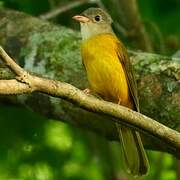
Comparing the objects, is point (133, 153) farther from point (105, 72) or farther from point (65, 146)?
point (65, 146)

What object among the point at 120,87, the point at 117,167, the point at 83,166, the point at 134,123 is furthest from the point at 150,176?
the point at 134,123

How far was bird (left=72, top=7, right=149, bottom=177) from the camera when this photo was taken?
464 centimetres

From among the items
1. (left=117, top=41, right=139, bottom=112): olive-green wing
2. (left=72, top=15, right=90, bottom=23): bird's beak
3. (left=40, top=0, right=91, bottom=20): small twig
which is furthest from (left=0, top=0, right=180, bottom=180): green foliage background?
(left=117, top=41, right=139, bottom=112): olive-green wing

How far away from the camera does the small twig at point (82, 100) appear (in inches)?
125

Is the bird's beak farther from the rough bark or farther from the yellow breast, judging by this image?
the yellow breast

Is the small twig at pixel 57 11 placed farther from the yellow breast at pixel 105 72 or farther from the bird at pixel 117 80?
the yellow breast at pixel 105 72

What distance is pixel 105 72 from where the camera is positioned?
4758 millimetres

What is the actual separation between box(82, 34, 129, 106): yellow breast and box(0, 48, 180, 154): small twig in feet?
3.97

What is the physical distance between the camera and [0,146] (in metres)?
5.25

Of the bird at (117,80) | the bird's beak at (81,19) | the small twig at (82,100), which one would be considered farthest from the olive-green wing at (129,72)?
the small twig at (82,100)

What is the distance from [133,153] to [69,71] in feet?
2.49

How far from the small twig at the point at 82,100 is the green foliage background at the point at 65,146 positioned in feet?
6.04

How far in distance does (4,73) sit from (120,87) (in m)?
1.35

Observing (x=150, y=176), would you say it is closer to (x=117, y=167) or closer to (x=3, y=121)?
(x=117, y=167)
